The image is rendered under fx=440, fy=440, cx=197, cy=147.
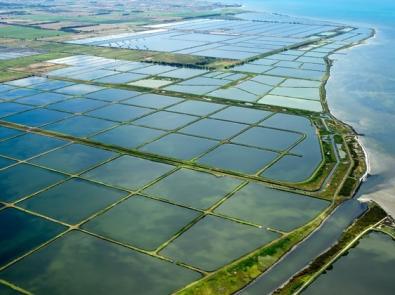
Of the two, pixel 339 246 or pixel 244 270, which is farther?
pixel 339 246

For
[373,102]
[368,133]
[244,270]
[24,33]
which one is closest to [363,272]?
[244,270]

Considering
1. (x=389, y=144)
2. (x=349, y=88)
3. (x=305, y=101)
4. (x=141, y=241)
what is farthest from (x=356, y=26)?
(x=141, y=241)

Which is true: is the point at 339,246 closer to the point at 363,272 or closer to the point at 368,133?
the point at 363,272

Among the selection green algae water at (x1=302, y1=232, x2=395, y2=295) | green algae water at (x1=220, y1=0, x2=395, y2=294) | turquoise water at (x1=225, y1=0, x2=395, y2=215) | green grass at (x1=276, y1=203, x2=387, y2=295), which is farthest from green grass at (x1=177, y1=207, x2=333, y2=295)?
turquoise water at (x1=225, y1=0, x2=395, y2=215)

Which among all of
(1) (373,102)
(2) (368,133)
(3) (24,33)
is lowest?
(2) (368,133)

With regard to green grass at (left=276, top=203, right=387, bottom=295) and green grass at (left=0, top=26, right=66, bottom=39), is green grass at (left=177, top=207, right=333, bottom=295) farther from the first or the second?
green grass at (left=0, top=26, right=66, bottom=39)

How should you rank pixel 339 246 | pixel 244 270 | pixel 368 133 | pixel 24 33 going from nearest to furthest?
pixel 244 270, pixel 339 246, pixel 368 133, pixel 24 33
